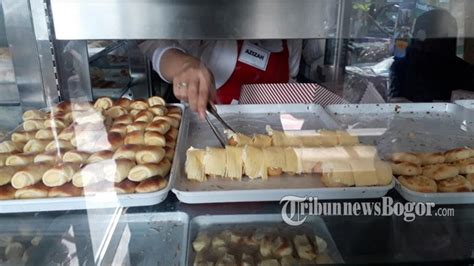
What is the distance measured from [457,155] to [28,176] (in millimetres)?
820

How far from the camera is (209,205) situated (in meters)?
0.72

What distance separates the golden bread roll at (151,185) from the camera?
2.30 ft

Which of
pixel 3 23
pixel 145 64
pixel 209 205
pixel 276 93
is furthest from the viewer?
pixel 145 64

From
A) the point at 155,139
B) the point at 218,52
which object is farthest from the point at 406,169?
the point at 218,52

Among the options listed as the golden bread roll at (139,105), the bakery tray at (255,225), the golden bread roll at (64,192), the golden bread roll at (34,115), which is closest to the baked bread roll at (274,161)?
the bakery tray at (255,225)

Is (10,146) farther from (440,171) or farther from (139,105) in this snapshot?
(440,171)

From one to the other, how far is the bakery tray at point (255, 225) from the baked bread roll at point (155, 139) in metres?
0.24

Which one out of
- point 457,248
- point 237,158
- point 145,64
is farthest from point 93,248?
point 145,64

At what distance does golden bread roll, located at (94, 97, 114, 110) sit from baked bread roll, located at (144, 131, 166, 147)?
0.23 m

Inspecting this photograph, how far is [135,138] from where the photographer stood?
34.7 inches

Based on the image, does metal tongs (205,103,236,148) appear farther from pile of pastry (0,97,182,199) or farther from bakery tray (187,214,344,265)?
bakery tray (187,214,344,265)

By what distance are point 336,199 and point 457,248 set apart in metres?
0.19

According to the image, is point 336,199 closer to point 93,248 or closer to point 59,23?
point 93,248

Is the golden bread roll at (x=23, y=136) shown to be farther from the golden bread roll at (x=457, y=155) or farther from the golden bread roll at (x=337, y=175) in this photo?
the golden bread roll at (x=457, y=155)
